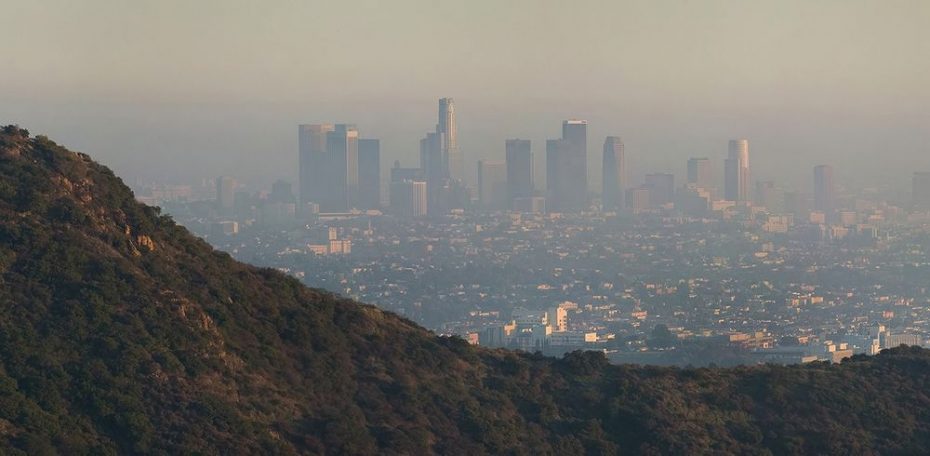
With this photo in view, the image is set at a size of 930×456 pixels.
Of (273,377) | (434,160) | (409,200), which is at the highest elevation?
(434,160)

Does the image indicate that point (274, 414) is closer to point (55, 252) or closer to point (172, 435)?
point (172, 435)

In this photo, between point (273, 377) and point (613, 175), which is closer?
point (273, 377)

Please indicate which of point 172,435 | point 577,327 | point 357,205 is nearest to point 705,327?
point 577,327

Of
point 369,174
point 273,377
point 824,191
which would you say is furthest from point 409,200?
point 273,377

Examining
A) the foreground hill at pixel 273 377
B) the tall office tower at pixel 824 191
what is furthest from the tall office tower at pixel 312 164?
the foreground hill at pixel 273 377

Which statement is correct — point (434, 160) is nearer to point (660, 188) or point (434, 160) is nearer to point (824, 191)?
point (660, 188)

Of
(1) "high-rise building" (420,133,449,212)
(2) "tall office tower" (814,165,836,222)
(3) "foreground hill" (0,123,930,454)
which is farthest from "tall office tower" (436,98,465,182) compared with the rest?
(3) "foreground hill" (0,123,930,454)

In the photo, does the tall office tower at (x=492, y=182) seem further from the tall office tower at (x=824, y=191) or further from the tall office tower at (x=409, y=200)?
the tall office tower at (x=824, y=191)
